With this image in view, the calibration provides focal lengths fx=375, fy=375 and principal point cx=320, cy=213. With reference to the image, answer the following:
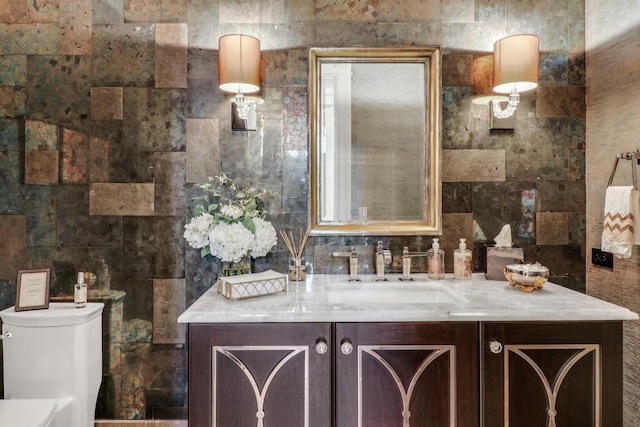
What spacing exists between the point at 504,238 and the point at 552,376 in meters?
0.67

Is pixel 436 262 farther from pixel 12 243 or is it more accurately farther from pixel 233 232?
pixel 12 243

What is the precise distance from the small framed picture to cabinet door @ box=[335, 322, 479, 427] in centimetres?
140

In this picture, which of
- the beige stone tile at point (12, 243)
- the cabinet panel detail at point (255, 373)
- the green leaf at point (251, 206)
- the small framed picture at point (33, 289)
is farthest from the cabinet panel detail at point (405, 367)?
the beige stone tile at point (12, 243)

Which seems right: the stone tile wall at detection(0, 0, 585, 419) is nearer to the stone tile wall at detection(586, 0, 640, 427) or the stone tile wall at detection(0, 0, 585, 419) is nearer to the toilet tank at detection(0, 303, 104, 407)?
the stone tile wall at detection(586, 0, 640, 427)

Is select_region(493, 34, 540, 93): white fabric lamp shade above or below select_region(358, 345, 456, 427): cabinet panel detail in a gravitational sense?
above

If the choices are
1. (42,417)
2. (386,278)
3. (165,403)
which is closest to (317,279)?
(386,278)

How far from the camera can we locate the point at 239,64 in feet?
5.69

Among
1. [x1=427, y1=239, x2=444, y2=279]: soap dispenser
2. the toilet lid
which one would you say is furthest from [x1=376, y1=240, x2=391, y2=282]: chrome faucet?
the toilet lid

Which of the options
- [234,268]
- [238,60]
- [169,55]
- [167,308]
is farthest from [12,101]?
[234,268]

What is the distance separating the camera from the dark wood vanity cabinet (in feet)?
4.23

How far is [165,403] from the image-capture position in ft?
6.25

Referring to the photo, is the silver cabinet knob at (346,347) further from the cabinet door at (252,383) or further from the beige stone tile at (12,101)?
the beige stone tile at (12,101)

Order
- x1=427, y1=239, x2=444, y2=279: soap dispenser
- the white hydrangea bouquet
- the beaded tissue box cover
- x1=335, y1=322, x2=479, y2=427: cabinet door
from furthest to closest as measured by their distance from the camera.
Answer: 1. x1=427, y1=239, x2=444, y2=279: soap dispenser
2. the white hydrangea bouquet
3. the beaded tissue box cover
4. x1=335, y1=322, x2=479, y2=427: cabinet door

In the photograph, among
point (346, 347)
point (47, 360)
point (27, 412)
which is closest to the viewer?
point (346, 347)
